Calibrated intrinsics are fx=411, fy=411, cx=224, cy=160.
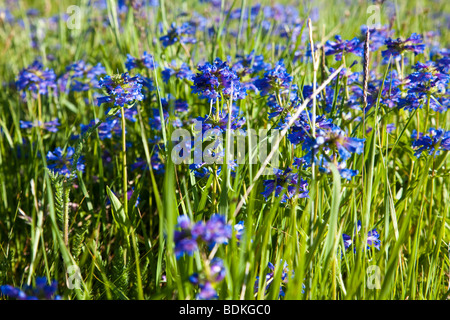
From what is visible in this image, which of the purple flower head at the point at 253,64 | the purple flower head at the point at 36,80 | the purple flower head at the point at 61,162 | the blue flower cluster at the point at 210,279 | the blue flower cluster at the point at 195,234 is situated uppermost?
the purple flower head at the point at 253,64

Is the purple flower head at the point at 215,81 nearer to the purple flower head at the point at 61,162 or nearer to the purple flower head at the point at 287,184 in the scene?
the purple flower head at the point at 287,184

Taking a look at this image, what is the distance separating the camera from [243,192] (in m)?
1.73

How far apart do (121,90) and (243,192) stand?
64 centimetres

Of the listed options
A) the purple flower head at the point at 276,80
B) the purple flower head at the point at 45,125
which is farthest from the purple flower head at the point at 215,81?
the purple flower head at the point at 45,125

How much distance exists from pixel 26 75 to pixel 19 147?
1.44 feet

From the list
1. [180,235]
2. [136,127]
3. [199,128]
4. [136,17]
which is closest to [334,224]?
[180,235]

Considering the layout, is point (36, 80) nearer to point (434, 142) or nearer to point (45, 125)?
point (45, 125)

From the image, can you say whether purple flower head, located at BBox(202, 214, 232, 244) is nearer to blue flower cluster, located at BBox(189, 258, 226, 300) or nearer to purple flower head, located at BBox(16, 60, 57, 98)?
blue flower cluster, located at BBox(189, 258, 226, 300)

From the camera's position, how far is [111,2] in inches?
106

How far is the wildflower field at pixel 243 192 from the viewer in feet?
4.09

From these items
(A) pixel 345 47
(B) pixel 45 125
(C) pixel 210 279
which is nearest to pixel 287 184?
(C) pixel 210 279

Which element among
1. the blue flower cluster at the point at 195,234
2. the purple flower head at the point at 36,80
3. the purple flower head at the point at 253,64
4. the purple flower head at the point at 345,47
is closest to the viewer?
the blue flower cluster at the point at 195,234

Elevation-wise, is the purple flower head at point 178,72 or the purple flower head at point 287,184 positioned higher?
the purple flower head at point 178,72

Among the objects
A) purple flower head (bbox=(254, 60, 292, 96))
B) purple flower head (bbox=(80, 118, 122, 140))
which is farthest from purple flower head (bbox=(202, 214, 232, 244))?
purple flower head (bbox=(80, 118, 122, 140))
